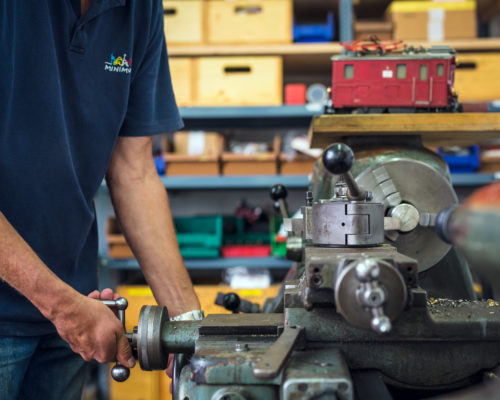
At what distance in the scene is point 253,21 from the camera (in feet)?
8.29

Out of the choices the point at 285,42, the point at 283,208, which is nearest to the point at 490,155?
the point at 285,42

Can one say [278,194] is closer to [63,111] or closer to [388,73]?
[388,73]

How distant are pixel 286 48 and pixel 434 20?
779 millimetres

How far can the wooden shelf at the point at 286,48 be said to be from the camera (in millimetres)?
2498

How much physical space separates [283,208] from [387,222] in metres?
0.33

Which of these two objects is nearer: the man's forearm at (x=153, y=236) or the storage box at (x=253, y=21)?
the man's forearm at (x=153, y=236)

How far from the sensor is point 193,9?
2.52m

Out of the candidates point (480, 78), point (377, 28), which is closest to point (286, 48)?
point (377, 28)

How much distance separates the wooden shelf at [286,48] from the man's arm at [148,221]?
152 centimetres

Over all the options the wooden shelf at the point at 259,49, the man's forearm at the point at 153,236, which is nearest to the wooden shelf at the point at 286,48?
the wooden shelf at the point at 259,49

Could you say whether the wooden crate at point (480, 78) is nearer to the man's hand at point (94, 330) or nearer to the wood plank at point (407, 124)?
the wood plank at point (407, 124)

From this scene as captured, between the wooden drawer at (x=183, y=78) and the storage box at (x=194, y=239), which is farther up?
the wooden drawer at (x=183, y=78)

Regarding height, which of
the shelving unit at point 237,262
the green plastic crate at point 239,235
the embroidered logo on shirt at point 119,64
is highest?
the embroidered logo on shirt at point 119,64

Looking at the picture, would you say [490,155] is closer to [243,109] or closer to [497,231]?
[243,109]
